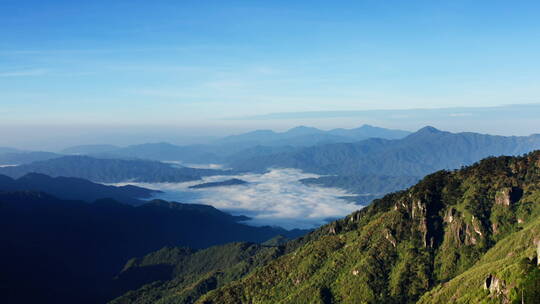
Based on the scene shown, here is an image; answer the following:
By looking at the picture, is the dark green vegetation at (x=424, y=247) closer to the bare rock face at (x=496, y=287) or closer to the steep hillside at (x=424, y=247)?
the steep hillside at (x=424, y=247)

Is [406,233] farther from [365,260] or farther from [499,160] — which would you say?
[499,160]

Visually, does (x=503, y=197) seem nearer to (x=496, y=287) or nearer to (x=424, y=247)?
(x=424, y=247)

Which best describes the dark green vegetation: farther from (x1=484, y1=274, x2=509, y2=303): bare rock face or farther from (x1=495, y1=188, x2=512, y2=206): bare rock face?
(x1=484, y1=274, x2=509, y2=303): bare rock face

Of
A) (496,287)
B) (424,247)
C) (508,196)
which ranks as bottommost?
(424,247)

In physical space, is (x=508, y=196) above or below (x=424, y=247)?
above

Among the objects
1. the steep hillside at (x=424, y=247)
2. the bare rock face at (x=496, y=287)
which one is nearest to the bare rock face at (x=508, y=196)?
the steep hillside at (x=424, y=247)

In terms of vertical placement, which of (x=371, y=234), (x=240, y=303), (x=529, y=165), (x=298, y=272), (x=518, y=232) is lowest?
(x=240, y=303)

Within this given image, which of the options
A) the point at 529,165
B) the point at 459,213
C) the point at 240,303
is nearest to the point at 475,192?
the point at 459,213

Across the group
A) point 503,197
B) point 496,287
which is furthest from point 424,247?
point 496,287
